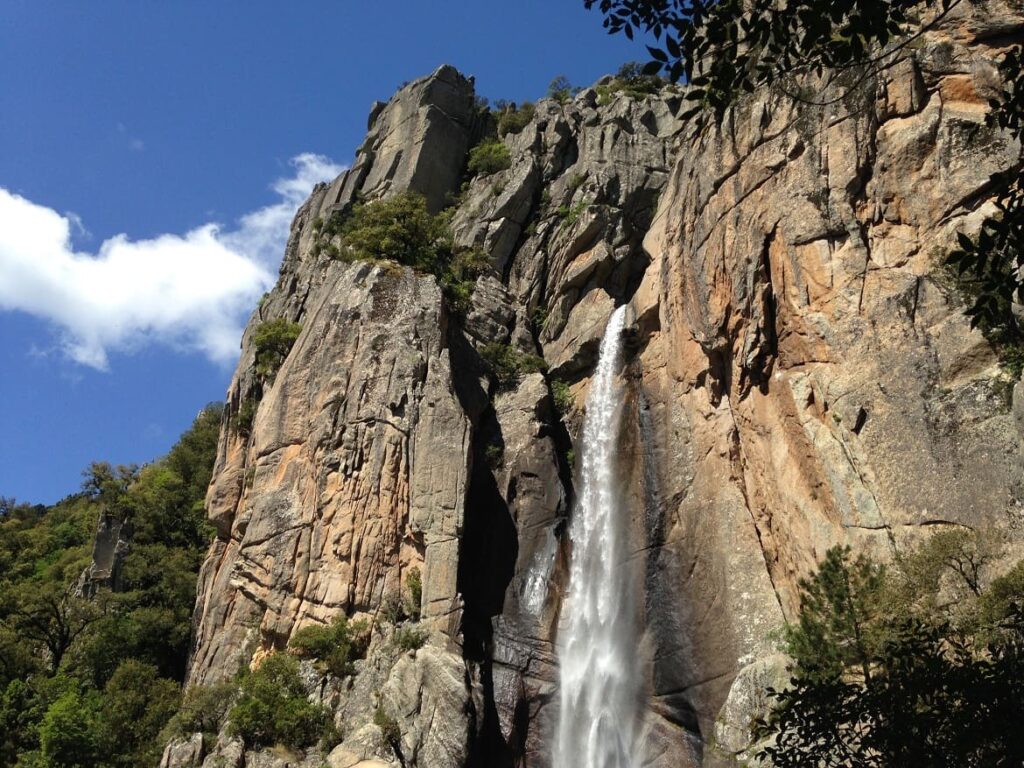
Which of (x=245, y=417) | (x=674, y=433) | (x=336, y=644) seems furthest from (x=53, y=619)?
(x=674, y=433)

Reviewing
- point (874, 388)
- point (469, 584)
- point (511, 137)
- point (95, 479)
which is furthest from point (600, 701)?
point (95, 479)

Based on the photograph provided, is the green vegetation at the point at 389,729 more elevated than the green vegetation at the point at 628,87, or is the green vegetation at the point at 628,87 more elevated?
the green vegetation at the point at 628,87

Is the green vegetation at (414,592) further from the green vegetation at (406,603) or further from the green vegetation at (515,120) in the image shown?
the green vegetation at (515,120)

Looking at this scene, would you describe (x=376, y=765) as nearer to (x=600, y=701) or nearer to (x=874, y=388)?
(x=600, y=701)

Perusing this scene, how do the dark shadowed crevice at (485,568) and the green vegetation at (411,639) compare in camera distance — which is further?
the green vegetation at (411,639)

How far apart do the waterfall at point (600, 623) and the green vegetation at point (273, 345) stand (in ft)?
45.1

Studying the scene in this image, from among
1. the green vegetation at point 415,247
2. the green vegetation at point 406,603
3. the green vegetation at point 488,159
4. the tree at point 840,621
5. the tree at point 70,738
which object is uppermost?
the green vegetation at point 488,159

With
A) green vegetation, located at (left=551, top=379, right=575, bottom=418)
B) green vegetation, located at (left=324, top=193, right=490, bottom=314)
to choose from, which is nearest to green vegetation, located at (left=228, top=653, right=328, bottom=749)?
green vegetation, located at (left=551, top=379, right=575, bottom=418)

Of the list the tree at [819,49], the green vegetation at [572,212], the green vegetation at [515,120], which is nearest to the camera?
the tree at [819,49]

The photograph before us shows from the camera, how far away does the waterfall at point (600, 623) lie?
82.1 ft

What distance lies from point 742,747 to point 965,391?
9.45 m

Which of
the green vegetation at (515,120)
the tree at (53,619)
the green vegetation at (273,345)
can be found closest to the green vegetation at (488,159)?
the green vegetation at (515,120)

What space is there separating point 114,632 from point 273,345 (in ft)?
43.1

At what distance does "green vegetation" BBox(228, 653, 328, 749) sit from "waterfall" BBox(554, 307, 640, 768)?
693 centimetres
